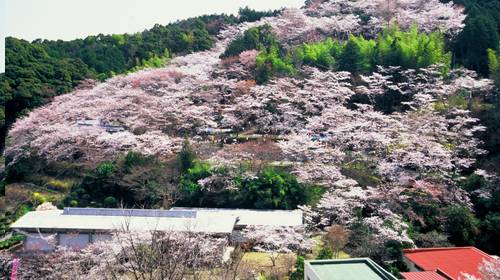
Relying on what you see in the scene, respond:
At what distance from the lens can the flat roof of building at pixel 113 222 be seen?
42.8ft

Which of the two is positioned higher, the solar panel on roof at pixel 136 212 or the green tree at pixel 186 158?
the green tree at pixel 186 158

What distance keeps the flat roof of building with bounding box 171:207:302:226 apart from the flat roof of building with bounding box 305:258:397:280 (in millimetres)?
4677

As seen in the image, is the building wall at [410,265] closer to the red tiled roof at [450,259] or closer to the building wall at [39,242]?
the red tiled roof at [450,259]

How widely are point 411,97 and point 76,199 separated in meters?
14.6

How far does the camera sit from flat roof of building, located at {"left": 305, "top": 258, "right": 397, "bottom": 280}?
8406mm

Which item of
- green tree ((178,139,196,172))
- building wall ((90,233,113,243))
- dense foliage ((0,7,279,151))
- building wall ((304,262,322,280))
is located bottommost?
building wall ((90,233,113,243))

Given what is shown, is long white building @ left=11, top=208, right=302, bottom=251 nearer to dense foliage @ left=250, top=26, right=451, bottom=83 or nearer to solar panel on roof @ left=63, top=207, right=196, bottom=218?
solar panel on roof @ left=63, top=207, right=196, bottom=218

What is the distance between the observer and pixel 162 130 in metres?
20.9

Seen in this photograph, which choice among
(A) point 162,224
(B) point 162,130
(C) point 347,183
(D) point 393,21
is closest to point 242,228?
(A) point 162,224

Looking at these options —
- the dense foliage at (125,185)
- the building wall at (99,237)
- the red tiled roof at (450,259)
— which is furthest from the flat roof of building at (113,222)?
the red tiled roof at (450,259)

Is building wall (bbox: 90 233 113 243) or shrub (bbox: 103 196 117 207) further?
shrub (bbox: 103 196 117 207)

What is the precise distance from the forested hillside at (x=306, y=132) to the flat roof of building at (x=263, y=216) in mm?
387

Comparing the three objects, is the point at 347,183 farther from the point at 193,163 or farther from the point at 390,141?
the point at 193,163

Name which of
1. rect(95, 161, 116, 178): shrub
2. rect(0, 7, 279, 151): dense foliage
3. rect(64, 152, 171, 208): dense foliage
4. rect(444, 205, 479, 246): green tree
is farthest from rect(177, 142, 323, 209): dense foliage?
rect(0, 7, 279, 151): dense foliage
